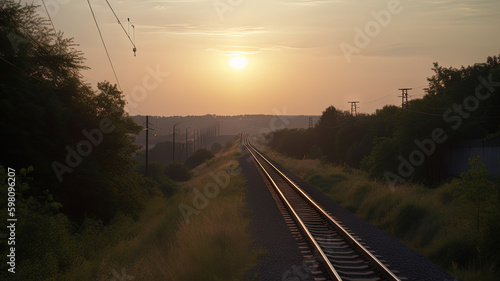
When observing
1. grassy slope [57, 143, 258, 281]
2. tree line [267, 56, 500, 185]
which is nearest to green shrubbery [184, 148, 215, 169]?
tree line [267, 56, 500, 185]

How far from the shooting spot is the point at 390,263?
407 inches

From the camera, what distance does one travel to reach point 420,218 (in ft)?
49.1

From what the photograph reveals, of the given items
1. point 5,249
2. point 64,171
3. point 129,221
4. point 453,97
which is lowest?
point 129,221

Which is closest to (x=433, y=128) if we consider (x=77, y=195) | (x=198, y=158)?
(x=77, y=195)

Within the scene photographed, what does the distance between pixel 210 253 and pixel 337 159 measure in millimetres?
65165

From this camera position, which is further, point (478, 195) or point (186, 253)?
point (478, 195)

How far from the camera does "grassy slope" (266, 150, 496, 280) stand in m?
11.2

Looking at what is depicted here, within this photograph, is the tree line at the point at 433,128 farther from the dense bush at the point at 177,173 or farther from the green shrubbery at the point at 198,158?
the green shrubbery at the point at 198,158

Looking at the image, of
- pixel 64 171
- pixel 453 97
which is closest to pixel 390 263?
pixel 64 171

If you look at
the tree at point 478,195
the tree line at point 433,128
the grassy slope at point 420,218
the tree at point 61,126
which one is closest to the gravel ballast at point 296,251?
the grassy slope at point 420,218

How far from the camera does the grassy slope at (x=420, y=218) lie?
11.2 m

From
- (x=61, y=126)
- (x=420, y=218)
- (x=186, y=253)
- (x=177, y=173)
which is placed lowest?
(x=177, y=173)

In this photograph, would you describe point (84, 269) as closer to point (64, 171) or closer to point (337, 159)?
point (64, 171)

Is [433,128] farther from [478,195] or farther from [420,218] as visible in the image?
[478,195]
